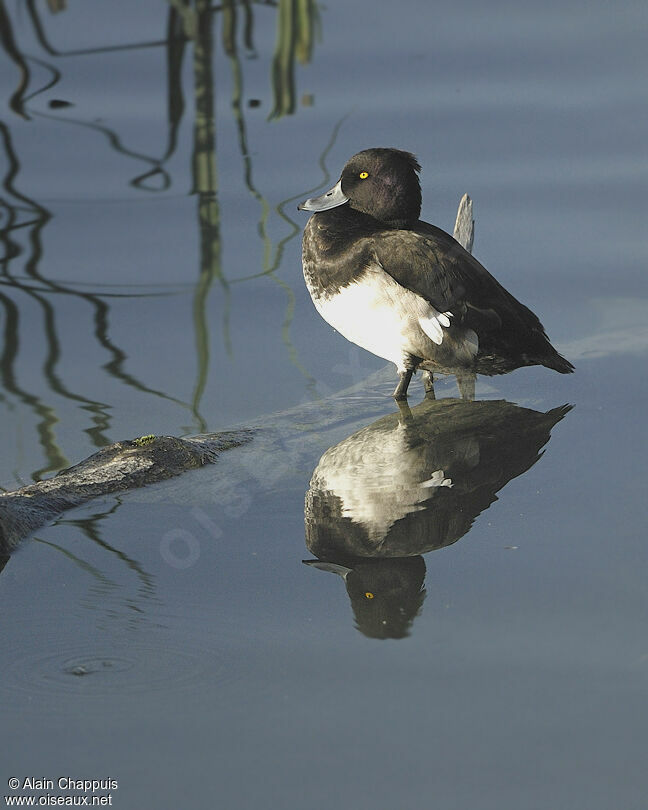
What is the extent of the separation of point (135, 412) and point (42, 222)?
1798 mm

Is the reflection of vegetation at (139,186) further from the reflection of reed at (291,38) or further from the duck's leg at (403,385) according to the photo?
the duck's leg at (403,385)

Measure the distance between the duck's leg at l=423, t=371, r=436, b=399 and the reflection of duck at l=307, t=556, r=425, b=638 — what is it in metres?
1.34

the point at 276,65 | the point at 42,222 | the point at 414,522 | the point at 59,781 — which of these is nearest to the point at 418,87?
the point at 276,65

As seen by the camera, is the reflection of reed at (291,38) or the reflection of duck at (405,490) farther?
the reflection of reed at (291,38)

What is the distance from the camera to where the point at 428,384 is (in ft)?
15.3

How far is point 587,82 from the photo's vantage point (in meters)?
7.18

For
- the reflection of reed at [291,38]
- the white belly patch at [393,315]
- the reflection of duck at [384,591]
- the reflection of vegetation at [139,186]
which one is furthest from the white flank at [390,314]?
the reflection of reed at [291,38]

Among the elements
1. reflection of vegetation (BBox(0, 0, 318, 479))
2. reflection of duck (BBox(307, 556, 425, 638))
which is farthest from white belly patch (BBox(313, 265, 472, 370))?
reflection of duck (BBox(307, 556, 425, 638))

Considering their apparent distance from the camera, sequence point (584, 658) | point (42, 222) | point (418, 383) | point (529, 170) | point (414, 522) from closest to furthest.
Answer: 1. point (584, 658)
2. point (414, 522)
3. point (418, 383)
4. point (42, 222)
5. point (529, 170)

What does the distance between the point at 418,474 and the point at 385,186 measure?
129 cm

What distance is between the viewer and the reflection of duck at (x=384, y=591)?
3.02 m

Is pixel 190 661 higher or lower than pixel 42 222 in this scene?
higher

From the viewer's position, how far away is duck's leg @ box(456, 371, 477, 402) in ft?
15.0

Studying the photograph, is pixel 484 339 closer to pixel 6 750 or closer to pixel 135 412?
pixel 135 412
